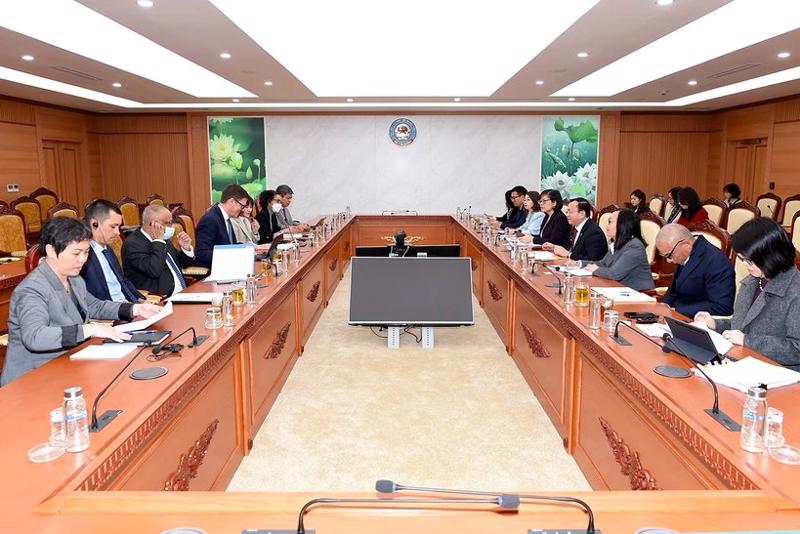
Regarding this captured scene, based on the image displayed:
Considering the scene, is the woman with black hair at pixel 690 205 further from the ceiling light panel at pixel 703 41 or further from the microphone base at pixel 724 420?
the microphone base at pixel 724 420

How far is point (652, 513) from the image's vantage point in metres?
1.28

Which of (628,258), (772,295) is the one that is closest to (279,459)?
(772,295)

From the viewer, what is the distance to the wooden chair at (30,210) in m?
7.87

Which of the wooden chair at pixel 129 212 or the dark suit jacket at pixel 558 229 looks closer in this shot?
the dark suit jacket at pixel 558 229

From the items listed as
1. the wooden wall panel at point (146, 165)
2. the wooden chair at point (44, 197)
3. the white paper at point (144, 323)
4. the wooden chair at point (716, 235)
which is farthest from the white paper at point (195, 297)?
the wooden wall panel at point (146, 165)

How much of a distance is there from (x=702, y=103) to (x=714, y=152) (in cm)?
178

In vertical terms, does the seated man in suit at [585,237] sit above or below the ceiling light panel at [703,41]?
below

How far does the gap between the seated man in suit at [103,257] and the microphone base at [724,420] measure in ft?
9.44

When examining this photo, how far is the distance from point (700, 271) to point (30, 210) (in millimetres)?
8238

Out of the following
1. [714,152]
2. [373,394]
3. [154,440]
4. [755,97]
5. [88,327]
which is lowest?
[373,394]

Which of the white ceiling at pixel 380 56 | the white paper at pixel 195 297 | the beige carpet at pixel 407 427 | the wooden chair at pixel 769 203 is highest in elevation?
the white ceiling at pixel 380 56

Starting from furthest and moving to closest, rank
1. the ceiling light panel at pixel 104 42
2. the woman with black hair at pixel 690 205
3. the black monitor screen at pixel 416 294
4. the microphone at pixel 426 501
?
the woman with black hair at pixel 690 205
the ceiling light panel at pixel 104 42
the black monitor screen at pixel 416 294
the microphone at pixel 426 501

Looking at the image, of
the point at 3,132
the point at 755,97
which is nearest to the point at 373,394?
the point at 3,132

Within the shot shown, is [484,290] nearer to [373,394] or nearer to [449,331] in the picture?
[449,331]
